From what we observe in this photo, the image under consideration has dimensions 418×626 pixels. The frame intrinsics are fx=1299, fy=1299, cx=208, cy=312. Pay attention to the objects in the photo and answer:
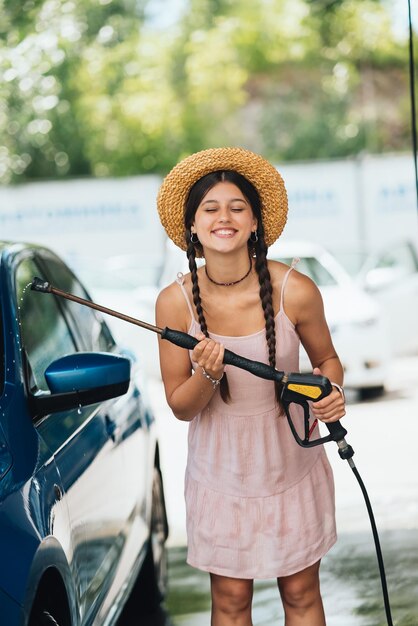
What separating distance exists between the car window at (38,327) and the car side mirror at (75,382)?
5.5 inches

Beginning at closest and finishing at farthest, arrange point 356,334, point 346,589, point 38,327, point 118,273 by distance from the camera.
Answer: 1. point 38,327
2. point 346,589
3. point 356,334
4. point 118,273

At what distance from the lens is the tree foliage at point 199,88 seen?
32.6 meters

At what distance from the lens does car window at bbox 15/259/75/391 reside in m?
3.96

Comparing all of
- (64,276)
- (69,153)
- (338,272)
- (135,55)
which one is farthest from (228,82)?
(64,276)

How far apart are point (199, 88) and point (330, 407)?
108 ft

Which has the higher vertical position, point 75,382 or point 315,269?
point 75,382

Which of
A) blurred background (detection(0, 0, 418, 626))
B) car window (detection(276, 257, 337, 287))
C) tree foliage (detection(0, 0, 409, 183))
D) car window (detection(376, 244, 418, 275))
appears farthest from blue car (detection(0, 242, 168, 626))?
tree foliage (detection(0, 0, 409, 183))

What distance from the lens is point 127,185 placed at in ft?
69.7

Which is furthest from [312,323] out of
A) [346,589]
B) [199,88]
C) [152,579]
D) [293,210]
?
[199,88]

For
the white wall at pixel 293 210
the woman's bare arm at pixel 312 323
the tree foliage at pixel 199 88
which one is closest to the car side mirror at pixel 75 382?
the woman's bare arm at pixel 312 323

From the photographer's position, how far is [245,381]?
3.76 meters

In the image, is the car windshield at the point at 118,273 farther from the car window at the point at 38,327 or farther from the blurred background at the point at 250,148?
the car window at the point at 38,327

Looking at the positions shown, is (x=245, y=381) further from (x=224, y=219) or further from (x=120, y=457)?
(x=120, y=457)

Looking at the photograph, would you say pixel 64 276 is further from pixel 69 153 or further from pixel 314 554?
pixel 69 153
